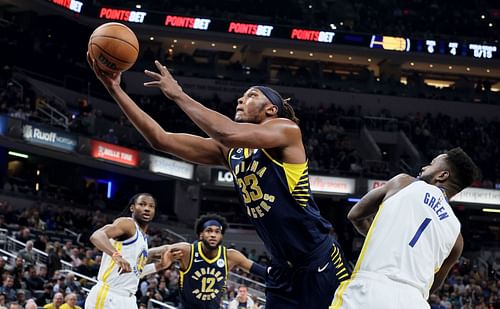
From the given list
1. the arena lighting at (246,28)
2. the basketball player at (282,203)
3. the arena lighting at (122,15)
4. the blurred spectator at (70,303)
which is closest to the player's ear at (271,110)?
the basketball player at (282,203)

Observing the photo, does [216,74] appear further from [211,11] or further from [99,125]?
[99,125]

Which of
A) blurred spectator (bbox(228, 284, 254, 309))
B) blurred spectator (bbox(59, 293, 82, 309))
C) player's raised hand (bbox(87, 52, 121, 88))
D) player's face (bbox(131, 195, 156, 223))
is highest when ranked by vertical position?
player's raised hand (bbox(87, 52, 121, 88))

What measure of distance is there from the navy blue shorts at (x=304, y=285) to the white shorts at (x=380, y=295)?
1.93ft

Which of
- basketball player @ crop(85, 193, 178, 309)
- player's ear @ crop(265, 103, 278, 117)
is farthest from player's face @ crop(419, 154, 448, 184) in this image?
basketball player @ crop(85, 193, 178, 309)

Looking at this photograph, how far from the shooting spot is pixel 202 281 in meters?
10.2

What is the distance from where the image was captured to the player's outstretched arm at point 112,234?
8922 mm

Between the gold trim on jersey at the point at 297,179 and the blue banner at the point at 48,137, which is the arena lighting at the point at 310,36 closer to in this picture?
the blue banner at the point at 48,137

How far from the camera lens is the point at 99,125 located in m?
32.2

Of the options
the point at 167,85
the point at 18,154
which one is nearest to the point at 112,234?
the point at 167,85

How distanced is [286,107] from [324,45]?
34.9m

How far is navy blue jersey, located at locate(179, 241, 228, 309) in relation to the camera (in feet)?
33.3

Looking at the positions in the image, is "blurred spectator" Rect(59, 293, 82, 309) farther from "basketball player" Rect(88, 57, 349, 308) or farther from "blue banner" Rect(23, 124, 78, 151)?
"blue banner" Rect(23, 124, 78, 151)

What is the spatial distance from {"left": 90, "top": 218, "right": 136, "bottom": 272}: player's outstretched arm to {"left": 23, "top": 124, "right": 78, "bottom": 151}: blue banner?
58.7 feet

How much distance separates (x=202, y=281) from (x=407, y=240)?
5.83 m
